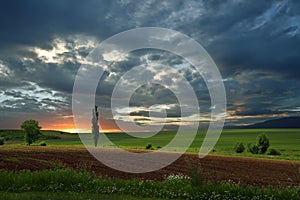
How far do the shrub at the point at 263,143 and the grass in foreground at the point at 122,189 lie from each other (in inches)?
1566

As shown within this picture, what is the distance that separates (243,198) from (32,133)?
2995 inches

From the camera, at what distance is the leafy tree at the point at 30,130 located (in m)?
80.7

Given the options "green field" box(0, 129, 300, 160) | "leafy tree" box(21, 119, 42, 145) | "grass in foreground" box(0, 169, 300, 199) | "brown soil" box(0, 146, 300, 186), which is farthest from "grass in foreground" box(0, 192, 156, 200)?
"leafy tree" box(21, 119, 42, 145)

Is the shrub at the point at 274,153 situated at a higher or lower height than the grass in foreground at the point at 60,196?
higher

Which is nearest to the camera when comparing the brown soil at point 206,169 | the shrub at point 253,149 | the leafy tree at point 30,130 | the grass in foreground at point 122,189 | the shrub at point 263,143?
the grass in foreground at point 122,189

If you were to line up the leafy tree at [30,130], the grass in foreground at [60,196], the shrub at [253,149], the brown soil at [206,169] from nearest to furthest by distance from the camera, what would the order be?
the grass in foreground at [60,196]
the brown soil at [206,169]
the shrub at [253,149]
the leafy tree at [30,130]

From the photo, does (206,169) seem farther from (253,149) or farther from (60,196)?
(253,149)

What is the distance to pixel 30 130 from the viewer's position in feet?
267

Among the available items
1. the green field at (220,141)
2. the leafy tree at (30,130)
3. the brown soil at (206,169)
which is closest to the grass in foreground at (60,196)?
the brown soil at (206,169)

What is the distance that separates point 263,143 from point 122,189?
4441cm

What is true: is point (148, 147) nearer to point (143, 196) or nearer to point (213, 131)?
point (143, 196)

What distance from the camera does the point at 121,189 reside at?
14.2 meters

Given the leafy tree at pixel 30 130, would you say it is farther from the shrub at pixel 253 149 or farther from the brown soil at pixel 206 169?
the shrub at pixel 253 149

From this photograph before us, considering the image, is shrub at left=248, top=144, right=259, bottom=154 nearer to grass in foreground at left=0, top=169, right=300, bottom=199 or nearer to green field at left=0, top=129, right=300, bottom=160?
green field at left=0, top=129, right=300, bottom=160
